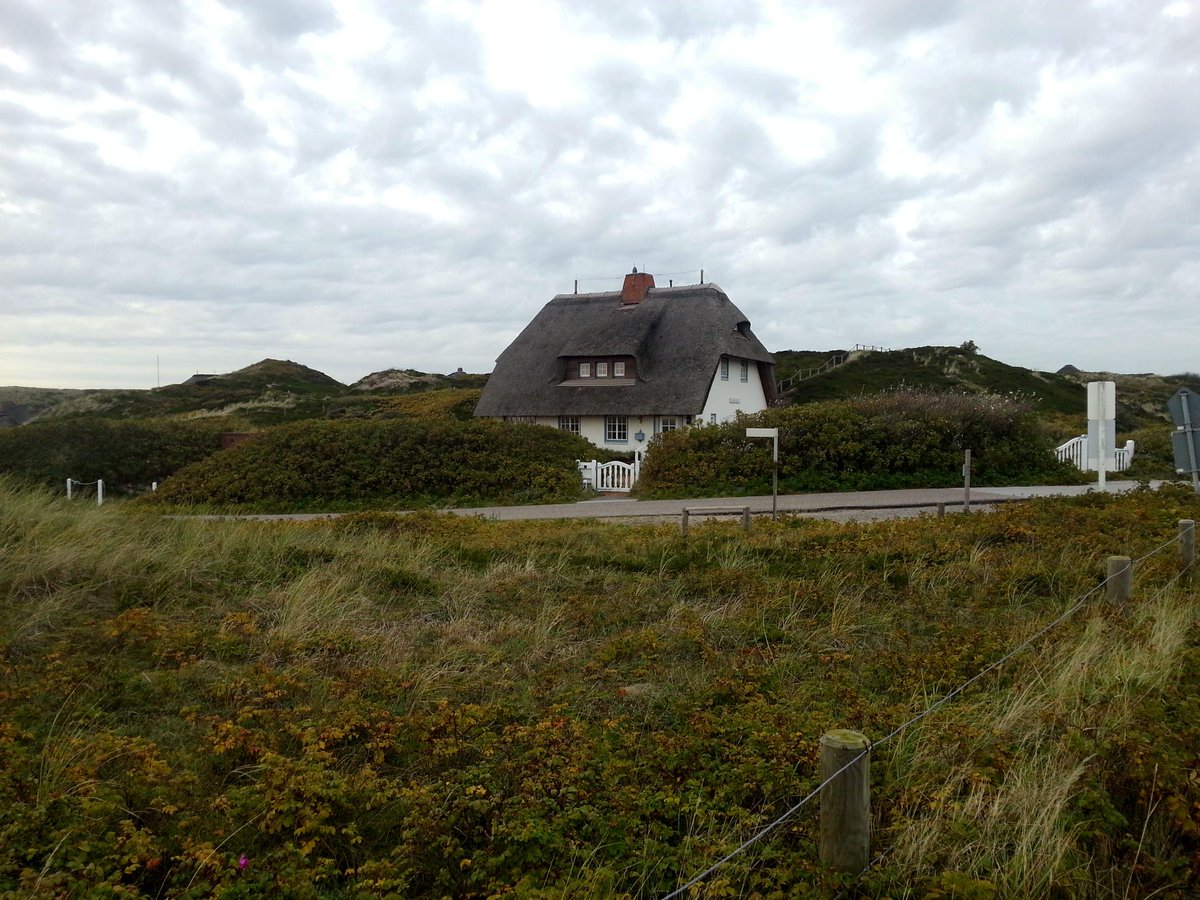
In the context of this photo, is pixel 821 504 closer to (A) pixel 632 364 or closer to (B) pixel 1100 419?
(B) pixel 1100 419

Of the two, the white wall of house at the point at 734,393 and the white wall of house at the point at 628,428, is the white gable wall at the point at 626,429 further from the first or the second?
the white wall of house at the point at 734,393

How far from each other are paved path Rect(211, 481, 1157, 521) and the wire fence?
7.15 metres

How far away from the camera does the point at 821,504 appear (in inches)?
670

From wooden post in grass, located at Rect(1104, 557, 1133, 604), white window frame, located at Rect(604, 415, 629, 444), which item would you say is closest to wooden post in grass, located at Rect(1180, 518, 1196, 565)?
wooden post in grass, located at Rect(1104, 557, 1133, 604)

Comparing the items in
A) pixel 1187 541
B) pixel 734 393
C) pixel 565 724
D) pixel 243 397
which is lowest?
pixel 565 724

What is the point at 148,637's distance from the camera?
6422mm

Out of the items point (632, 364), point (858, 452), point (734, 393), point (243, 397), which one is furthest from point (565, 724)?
point (243, 397)

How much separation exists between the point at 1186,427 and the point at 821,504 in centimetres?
676

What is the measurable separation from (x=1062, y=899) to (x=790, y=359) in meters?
60.5

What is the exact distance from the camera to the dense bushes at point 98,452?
84.3 ft

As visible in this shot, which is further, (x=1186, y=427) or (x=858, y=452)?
(x=858, y=452)

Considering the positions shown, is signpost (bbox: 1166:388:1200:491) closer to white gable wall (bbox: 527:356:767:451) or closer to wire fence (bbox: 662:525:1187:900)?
wire fence (bbox: 662:525:1187:900)

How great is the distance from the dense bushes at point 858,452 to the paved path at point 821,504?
0.89 m

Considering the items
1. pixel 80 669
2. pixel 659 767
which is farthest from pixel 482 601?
pixel 659 767
